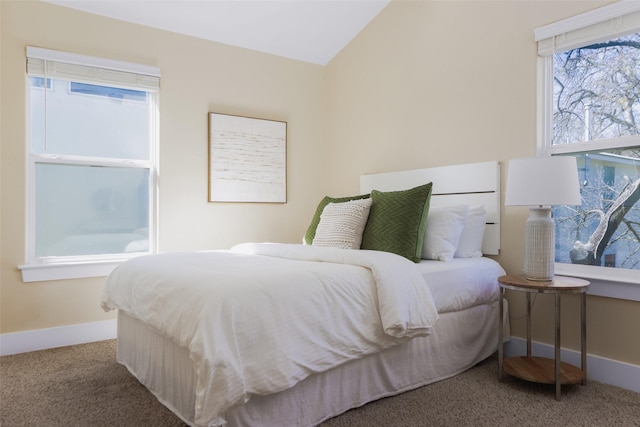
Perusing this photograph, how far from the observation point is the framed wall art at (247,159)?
381 cm

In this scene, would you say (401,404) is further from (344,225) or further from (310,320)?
(344,225)

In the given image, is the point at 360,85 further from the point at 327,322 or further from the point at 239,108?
the point at 327,322

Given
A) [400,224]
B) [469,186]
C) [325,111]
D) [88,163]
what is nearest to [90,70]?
[88,163]

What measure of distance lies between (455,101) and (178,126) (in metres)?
2.18

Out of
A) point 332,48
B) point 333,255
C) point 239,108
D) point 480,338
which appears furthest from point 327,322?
point 332,48

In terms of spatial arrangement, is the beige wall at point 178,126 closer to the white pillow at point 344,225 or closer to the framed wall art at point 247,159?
the framed wall art at point 247,159

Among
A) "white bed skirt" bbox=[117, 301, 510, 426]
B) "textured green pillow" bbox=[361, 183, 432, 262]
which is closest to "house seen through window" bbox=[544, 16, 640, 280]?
"white bed skirt" bbox=[117, 301, 510, 426]

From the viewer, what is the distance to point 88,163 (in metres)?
3.30

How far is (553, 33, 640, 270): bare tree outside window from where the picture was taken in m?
2.45

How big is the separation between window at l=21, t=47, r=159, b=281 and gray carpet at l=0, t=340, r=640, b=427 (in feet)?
2.97

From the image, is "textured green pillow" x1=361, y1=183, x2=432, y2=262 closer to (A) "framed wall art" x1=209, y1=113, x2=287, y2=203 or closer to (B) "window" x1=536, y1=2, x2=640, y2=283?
(B) "window" x1=536, y1=2, x2=640, y2=283

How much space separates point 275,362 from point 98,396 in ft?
3.88

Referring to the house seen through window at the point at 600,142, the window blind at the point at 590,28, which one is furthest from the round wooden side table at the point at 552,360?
the window blind at the point at 590,28

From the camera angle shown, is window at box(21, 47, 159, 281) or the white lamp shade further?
window at box(21, 47, 159, 281)
